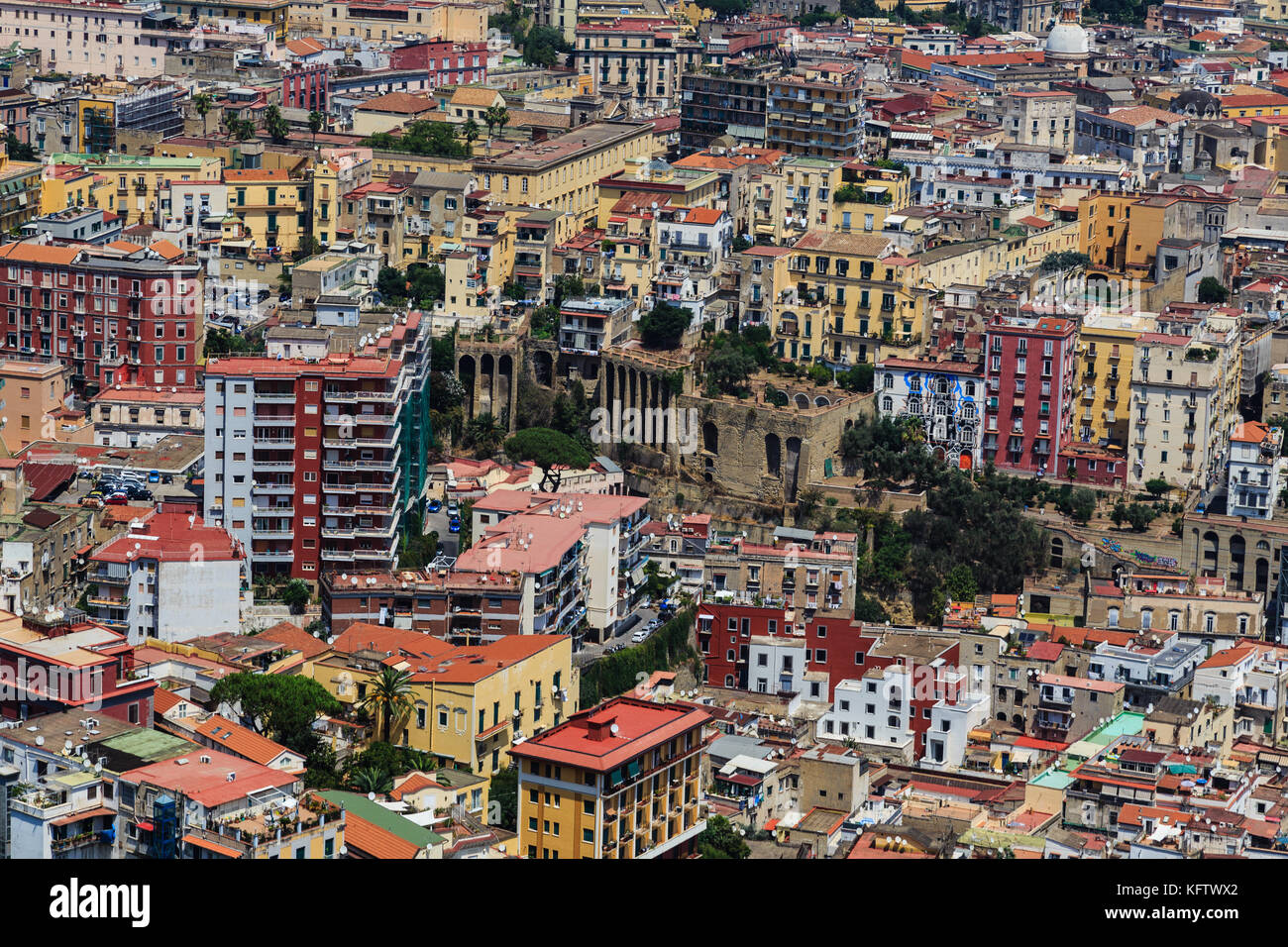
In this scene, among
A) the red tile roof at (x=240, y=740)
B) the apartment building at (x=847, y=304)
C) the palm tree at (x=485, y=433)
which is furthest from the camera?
the apartment building at (x=847, y=304)

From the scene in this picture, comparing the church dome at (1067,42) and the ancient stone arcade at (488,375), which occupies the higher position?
the church dome at (1067,42)

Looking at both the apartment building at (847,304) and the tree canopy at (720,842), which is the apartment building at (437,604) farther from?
the apartment building at (847,304)

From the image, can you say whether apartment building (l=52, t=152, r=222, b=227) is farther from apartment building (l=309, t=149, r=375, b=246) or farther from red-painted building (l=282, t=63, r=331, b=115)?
red-painted building (l=282, t=63, r=331, b=115)

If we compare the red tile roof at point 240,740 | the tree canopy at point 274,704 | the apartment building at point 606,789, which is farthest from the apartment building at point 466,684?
the red tile roof at point 240,740

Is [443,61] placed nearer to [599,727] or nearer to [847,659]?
[847,659]

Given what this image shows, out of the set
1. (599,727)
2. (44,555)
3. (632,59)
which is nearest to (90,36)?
(632,59)

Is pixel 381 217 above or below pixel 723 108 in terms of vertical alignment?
below
